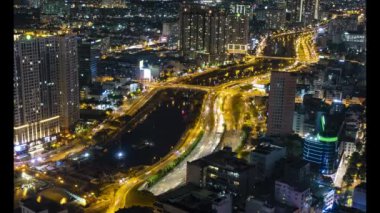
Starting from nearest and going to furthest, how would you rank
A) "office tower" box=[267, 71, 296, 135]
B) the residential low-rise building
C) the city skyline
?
the city skyline < the residential low-rise building < "office tower" box=[267, 71, 296, 135]

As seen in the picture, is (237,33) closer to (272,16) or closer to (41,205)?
(272,16)

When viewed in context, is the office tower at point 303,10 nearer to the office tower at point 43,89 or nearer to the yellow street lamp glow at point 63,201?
the office tower at point 43,89

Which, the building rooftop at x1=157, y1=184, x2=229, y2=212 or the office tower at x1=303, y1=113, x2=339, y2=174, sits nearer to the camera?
the building rooftop at x1=157, y1=184, x2=229, y2=212

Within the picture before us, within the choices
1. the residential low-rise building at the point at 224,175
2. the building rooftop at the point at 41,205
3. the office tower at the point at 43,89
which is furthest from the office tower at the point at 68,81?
the building rooftop at the point at 41,205

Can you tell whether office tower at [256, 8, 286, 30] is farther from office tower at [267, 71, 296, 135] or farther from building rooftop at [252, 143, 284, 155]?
building rooftop at [252, 143, 284, 155]

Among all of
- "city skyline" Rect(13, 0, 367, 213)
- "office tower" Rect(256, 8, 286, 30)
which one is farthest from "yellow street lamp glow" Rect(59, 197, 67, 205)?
"office tower" Rect(256, 8, 286, 30)
